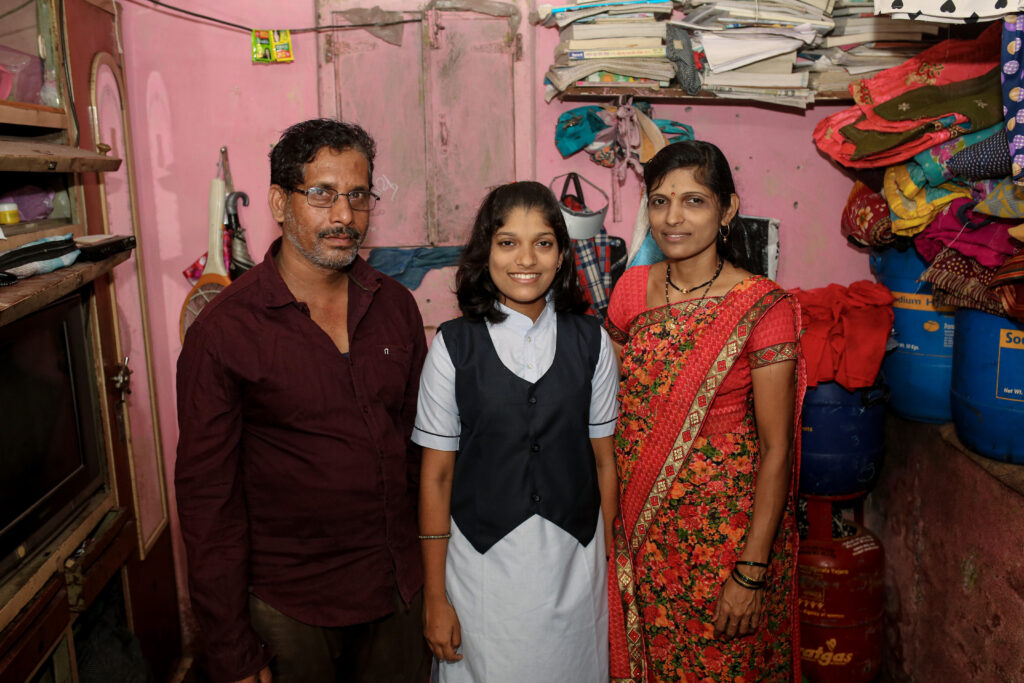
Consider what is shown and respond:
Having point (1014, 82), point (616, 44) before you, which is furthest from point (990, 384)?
point (616, 44)

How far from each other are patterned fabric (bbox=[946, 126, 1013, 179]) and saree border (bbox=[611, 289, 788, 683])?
0.84m

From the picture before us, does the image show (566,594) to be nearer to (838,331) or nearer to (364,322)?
(364,322)

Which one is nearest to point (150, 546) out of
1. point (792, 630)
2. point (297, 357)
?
point (297, 357)

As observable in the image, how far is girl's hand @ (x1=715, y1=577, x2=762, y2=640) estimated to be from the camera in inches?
71.8

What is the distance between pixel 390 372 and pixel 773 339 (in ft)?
3.09

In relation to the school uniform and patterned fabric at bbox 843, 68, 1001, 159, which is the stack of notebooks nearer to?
patterned fabric at bbox 843, 68, 1001, 159

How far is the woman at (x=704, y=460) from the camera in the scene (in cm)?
184

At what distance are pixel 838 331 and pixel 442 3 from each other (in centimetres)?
193

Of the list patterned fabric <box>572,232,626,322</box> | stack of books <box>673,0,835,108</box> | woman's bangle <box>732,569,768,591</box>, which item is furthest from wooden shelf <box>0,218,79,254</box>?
stack of books <box>673,0,835,108</box>

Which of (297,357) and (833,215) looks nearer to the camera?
(297,357)

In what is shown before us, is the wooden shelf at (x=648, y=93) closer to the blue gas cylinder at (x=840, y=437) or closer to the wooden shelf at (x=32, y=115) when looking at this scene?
the blue gas cylinder at (x=840, y=437)

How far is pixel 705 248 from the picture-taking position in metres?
1.94

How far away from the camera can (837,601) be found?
9.21 ft

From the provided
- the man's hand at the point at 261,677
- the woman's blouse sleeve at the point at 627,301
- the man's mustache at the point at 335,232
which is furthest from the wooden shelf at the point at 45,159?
the woman's blouse sleeve at the point at 627,301
